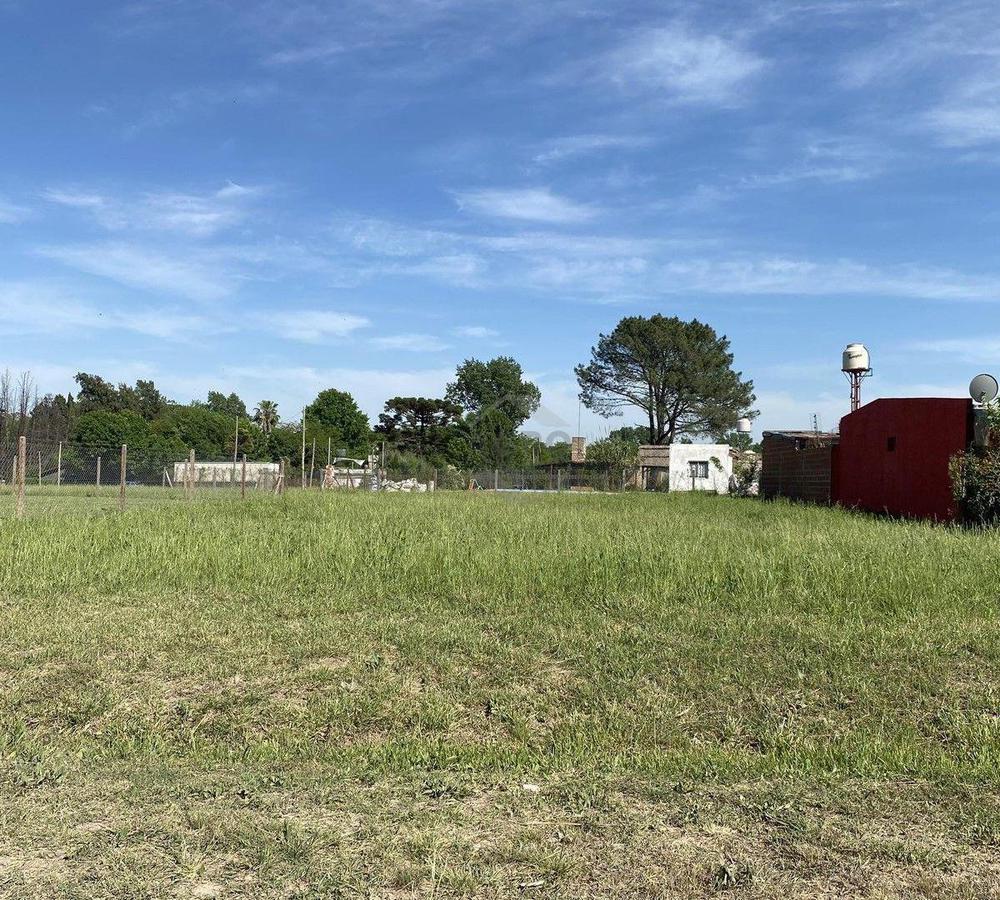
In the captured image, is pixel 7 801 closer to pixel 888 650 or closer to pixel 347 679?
pixel 347 679

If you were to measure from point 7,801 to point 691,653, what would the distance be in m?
4.46

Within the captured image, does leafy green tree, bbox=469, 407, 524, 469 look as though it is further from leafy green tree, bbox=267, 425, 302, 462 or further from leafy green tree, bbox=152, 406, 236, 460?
leafy green tree, bbox=152, 406, 236, 460

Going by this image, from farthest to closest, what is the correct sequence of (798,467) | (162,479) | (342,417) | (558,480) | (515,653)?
(342,417) → (558,480) → (162,479) → (798,467) → (515,653)

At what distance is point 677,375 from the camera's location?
202ft

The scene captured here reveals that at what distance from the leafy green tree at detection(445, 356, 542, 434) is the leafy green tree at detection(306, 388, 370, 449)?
988cm

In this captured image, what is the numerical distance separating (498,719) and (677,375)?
190ft

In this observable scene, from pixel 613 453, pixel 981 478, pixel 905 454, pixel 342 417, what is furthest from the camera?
pixel 342 417

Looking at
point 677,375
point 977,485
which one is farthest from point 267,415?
point 977,485

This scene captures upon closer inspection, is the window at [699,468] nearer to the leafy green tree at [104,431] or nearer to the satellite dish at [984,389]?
the satellite dish at [984,389]

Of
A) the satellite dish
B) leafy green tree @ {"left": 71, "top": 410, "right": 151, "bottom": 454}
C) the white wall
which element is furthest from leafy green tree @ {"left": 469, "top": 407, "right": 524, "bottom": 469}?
the satellite dish

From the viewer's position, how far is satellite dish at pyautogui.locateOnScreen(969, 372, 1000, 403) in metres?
16.5

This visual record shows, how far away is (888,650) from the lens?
660 centimetres

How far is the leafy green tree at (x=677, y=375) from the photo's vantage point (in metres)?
61.5

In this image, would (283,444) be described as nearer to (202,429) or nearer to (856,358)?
(202,429)
